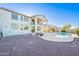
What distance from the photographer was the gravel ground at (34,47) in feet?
15.8

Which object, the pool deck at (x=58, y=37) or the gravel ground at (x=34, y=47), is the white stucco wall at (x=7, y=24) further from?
the pool deck at (x=58, y=37)

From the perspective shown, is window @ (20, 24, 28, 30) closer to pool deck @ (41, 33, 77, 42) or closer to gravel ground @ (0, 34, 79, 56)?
gravel ground @ (0, 34, 79, 56)

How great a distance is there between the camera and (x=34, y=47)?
4840 mm

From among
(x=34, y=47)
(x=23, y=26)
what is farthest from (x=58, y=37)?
(x=23, y=26)

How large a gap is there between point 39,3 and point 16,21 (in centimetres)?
62

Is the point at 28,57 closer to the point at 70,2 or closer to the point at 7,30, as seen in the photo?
the point at 7,30

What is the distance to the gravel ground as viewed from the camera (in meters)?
4.81

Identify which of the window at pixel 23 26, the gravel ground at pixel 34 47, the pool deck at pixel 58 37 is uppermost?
the window at pixel 23 26

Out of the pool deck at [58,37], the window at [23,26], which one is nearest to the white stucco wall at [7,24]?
the window at [23,26]

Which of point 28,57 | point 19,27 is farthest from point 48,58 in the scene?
point 19,27

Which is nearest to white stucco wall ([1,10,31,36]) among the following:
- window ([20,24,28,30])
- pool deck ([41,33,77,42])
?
window ([20,24,28,30])

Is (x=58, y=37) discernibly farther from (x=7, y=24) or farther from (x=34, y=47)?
(x=7, y=24)

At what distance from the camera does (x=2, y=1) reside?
15.7 feet

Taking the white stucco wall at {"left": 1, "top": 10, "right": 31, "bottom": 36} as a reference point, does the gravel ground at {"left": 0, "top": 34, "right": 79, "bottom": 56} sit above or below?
below
